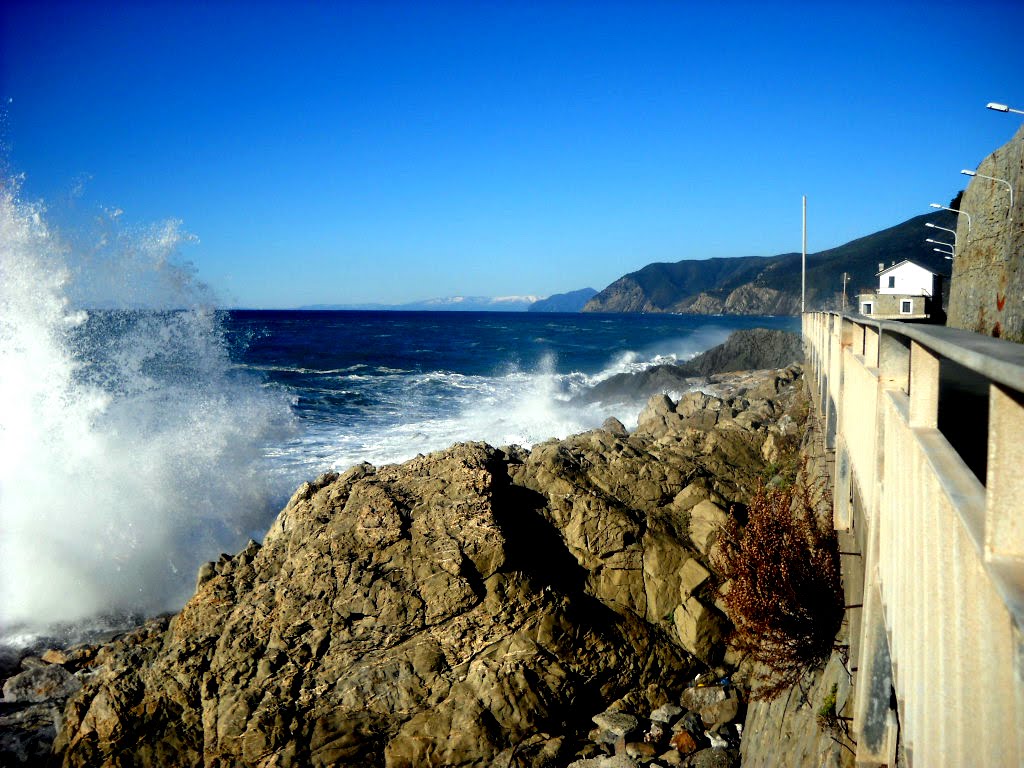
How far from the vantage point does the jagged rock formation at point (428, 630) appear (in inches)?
244

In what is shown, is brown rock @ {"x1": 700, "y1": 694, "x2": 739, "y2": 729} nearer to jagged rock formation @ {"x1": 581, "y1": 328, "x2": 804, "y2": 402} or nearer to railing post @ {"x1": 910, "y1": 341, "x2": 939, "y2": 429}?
railing post @ {"x1": 910, "y1": 341, "x2": 939, "y2": 429}

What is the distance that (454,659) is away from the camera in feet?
21.5

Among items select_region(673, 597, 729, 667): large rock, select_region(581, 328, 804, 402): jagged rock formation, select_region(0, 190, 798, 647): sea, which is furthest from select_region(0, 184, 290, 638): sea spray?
select_region(581, 328, 804, 402): jagged rock formation

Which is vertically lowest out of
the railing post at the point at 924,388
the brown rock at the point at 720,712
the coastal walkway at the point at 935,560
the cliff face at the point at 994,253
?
the brown rock at the point at 720,712

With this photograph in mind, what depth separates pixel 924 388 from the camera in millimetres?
2883

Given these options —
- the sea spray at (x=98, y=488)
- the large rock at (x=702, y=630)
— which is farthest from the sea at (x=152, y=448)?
the large rock at (x=702, y=630)

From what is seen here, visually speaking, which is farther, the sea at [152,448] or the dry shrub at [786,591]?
the sea at [152,448]

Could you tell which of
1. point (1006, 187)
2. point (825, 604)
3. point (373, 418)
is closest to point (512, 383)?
point (373, 418)

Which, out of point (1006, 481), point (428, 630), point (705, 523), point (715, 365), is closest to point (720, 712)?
point (705, 523)

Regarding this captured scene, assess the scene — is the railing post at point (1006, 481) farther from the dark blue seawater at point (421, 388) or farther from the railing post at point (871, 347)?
the dark blue seawater at point (421, 388)

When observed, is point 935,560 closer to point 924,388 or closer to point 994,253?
point 924,388

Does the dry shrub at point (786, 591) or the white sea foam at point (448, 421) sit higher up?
the dry shrub at point (786, 591)

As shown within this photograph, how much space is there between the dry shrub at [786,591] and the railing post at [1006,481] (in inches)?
166

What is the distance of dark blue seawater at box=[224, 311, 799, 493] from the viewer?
20.5 meters
